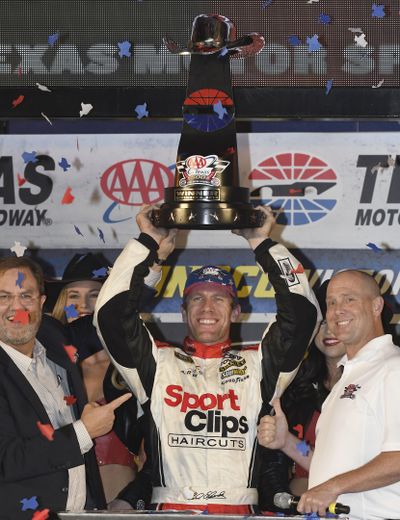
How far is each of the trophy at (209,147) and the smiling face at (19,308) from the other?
0.48 metres

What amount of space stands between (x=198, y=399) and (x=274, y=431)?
12.3 inches

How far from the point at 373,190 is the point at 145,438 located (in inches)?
59.0

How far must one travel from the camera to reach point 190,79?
362cm

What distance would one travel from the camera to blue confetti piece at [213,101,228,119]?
11.7 feet

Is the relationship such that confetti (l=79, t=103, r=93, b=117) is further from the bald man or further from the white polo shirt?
the white polo shirt

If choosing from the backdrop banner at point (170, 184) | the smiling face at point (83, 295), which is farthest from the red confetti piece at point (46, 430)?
the backdrop banner at point (170, 184)

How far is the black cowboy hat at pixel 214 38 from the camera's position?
355 centimetres

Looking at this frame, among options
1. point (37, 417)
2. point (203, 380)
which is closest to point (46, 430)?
point (37, 417)

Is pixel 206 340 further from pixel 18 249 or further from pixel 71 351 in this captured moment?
pixel 18 249

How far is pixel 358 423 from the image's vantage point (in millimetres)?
3123

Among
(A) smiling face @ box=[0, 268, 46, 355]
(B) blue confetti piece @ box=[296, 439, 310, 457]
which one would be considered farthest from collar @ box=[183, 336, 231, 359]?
(A) smiling face @ box=[0, 268, 46, 355]

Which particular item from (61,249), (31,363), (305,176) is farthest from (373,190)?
(31,363)

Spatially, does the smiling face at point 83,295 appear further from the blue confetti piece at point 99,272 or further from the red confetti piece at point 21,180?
the red confetti piece at point 21,180

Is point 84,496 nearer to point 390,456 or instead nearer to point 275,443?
point 275,443
